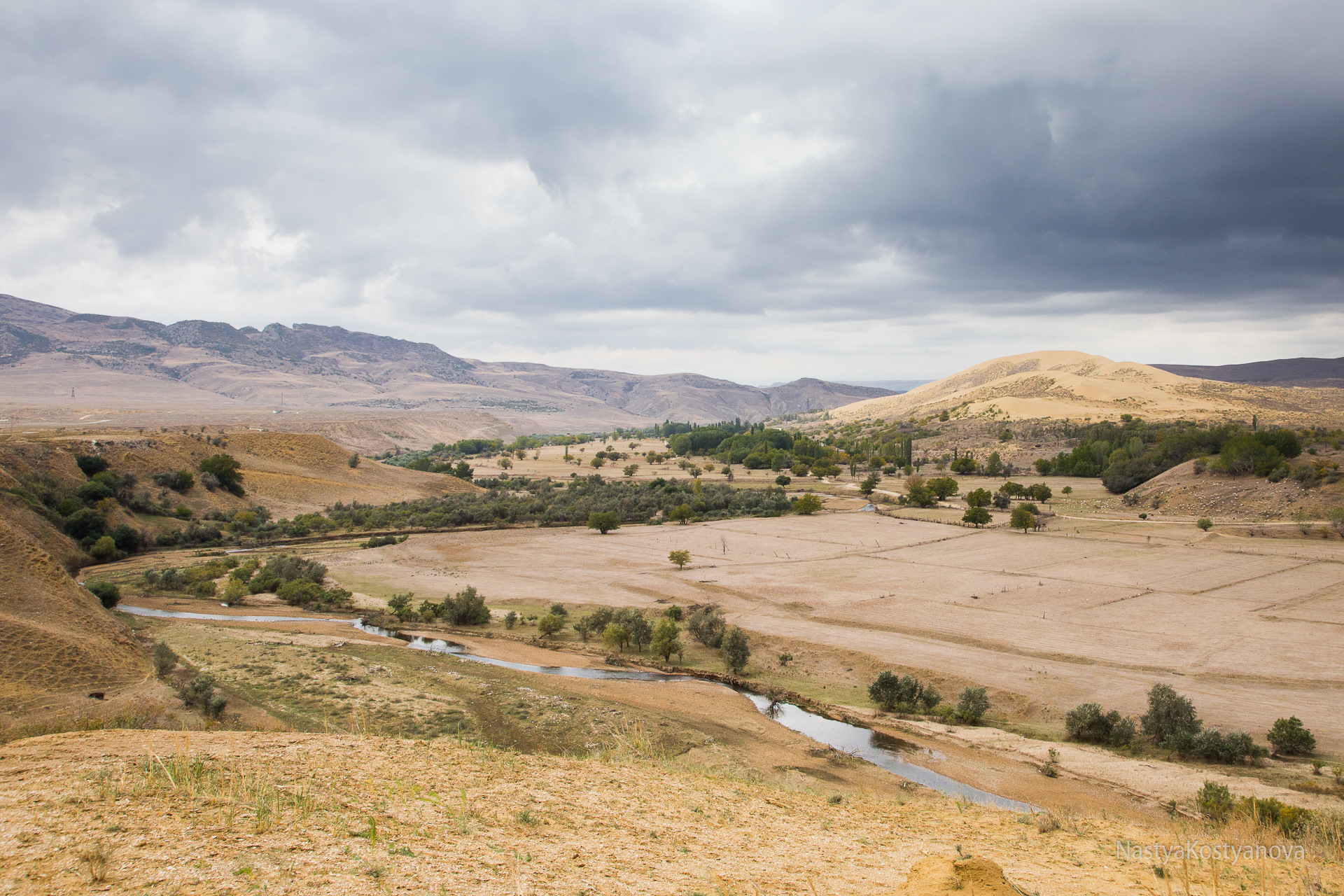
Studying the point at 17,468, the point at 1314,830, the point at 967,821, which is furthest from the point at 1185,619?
the point at 17,468

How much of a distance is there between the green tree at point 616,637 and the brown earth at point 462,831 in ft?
56.5

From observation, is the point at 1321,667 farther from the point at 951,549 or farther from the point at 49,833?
the point at 49,833

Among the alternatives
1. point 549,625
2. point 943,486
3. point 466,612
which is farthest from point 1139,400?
point 466,612

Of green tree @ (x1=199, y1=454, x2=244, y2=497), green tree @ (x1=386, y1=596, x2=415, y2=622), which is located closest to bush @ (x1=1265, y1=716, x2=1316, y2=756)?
green tree @ (x1=386, y1=596, x2=415, y2=622)

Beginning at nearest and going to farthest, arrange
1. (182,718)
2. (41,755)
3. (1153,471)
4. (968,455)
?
(41,755), (182,718), (1153,471), (968,455)

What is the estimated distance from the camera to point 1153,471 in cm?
8319

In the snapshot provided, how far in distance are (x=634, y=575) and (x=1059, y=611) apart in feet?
84.5

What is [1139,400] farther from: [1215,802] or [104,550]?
[104,550]

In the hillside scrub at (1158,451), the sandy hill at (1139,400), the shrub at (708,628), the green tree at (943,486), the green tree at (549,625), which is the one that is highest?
the sandy hill at (1139,400)

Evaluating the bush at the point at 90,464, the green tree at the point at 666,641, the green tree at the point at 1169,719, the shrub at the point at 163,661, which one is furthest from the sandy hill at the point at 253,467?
the green tree at the point at 1169,719

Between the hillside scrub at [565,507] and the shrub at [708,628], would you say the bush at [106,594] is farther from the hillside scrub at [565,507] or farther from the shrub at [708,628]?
the hillside scrub at [565,507]

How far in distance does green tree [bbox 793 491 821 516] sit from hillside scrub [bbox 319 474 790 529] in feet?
5.83

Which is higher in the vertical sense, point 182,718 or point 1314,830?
point 1314,830

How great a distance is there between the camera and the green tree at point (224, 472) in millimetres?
77500
